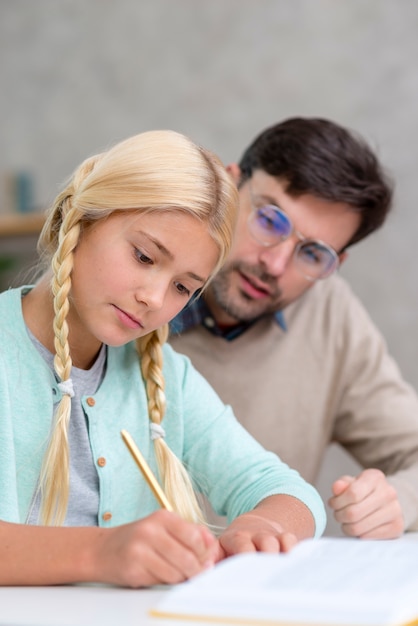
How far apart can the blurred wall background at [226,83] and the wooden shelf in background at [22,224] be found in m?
0.15

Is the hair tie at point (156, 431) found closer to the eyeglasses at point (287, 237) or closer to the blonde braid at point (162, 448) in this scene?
the blonde braid at point (162, 448)

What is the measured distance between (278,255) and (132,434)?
0.58 meters

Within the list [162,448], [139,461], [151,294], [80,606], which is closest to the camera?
[80,606]

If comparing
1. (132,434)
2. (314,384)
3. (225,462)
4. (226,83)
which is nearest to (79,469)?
(132,434)

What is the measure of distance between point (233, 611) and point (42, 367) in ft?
1.85

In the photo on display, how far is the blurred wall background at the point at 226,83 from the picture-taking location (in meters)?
2.86

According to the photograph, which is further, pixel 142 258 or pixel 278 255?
pixel 278 255

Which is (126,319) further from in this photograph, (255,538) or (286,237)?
(286,237)

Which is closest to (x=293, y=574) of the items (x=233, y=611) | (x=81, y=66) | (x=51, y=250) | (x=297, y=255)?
(x=233, y=611)

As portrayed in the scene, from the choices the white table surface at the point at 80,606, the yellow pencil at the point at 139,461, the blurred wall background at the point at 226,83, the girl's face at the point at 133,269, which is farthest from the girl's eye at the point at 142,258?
the blurred wall background at the point at 226,83

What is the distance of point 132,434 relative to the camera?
4.33 ft

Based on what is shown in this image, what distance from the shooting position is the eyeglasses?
1.75 metres

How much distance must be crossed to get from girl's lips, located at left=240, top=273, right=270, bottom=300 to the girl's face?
0.59 meters

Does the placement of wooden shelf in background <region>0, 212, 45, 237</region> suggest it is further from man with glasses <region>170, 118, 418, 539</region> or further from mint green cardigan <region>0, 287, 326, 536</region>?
mint green cardigan <region>0, 287, 326, 536</region>
